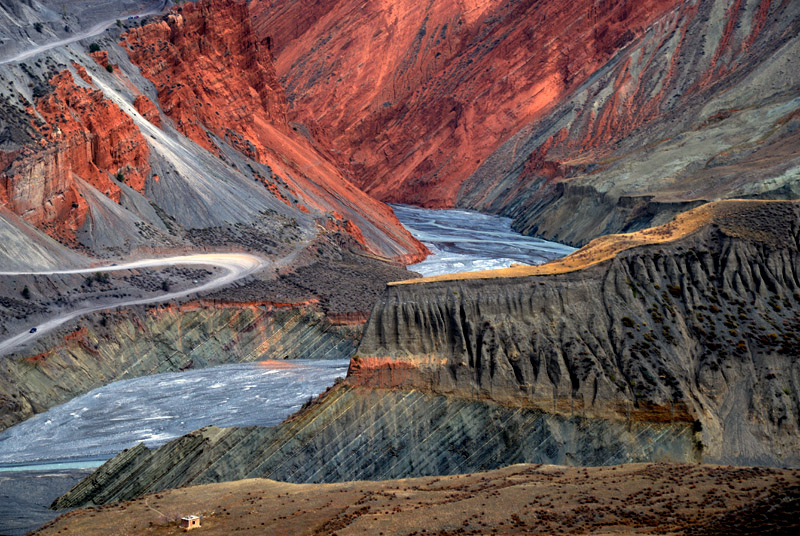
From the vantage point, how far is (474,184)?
165500 millimetres

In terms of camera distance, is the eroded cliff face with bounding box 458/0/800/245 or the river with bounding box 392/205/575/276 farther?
the eroded cliff face with bounding box 458/0/800/245

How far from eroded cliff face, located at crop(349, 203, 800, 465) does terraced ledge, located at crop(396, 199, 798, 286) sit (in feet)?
2.05

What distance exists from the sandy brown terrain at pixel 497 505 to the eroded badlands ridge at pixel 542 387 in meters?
3.02

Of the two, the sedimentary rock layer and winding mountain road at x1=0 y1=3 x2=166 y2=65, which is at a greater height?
winding mountain road at x1=0 y1=3 x2=166 y2=65

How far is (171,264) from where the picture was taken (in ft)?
244

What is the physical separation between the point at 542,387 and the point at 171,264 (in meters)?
37.5

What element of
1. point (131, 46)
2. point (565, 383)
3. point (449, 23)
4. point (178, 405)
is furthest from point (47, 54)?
point (449, 23)

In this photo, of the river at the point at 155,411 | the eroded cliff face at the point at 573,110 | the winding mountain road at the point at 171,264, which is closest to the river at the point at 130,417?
the river at the point at 155,411

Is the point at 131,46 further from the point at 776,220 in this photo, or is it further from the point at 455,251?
the point at 776,220

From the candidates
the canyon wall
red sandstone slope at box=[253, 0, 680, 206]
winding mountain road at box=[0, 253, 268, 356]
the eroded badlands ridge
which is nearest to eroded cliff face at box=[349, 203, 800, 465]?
the eroded badlands ridge

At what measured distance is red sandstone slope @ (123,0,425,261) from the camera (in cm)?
9975

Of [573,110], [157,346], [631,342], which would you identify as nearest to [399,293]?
[631,342]

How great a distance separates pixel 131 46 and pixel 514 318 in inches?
2554

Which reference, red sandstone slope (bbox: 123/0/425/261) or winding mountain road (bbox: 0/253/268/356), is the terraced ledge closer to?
winding mountain road (bbox: 0/253/268/356)
